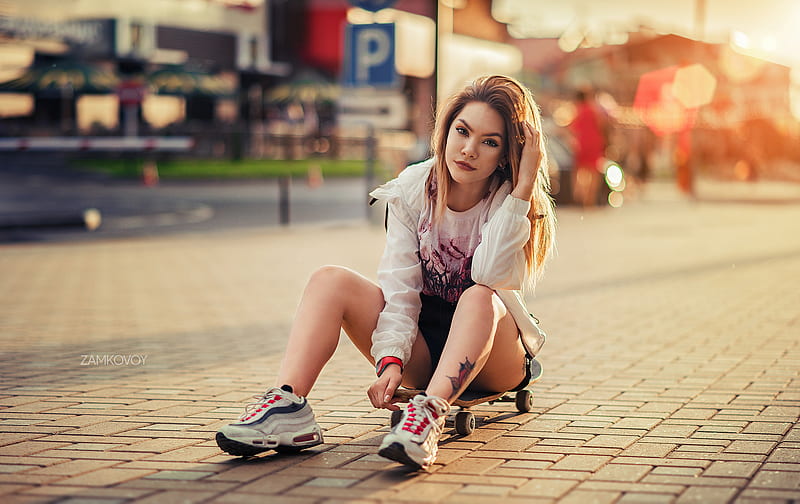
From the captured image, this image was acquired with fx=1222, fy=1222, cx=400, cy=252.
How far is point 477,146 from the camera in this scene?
4.38m

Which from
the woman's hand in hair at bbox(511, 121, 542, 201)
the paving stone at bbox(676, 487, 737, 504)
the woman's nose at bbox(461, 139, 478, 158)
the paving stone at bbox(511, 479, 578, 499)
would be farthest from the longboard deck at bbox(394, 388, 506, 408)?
the paving stone at bbox(676, 487, 737, 504)

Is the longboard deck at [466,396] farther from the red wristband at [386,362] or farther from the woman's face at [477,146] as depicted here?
the woman's face at [477,146]

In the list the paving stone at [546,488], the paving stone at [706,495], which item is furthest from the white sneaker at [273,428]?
the paving stone at [706,495]

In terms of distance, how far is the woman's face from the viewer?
437 cm

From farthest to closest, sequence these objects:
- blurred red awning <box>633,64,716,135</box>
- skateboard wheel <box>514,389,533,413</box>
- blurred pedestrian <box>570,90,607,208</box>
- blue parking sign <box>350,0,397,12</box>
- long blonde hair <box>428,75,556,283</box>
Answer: blurred red awning <box>633,64,716,135</box> → blurred pedestrian <box>570,90,607,208</box> → blue parking sign <box>350,0,397,12</box> → skateboard wheel <box>514,389,533,413</box> → long blonde hair <box>428,75,556,283</box>

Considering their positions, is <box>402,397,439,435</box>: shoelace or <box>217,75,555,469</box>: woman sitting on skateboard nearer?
<box>402,397,439,435</box>: shoelace

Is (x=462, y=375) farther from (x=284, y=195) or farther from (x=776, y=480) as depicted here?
(x=284, y=195)

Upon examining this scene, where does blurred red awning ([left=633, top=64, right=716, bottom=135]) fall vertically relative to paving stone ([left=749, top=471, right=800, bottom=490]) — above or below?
above

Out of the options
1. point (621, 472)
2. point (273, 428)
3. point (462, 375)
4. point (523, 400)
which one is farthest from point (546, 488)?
point (523, 400)

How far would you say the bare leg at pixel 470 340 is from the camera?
13.3 ft

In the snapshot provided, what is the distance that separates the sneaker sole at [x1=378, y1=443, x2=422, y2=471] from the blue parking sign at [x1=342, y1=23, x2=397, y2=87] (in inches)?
437

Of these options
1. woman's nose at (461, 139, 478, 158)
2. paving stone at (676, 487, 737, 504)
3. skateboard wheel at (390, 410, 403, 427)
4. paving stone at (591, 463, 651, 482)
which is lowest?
paving stone at (591, 463, 651, 482)

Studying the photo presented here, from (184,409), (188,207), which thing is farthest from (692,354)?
(188,207)

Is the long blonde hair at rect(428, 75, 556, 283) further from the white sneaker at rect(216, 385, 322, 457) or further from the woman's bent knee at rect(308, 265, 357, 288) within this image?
the white sneaker at rect(216, 385, 322, 457)
